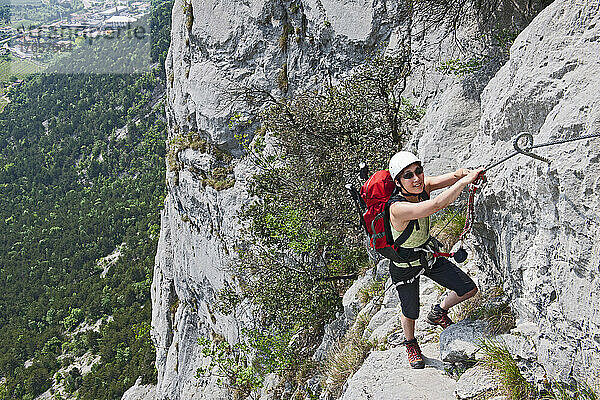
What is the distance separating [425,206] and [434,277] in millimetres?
1259

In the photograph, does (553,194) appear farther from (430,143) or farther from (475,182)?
(430,143)

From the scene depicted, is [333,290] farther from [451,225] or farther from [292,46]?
[292,46]

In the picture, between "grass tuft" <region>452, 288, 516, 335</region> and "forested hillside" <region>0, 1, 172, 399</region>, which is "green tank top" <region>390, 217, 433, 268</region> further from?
"forested hillside" <region>0, 1, 172, 399</region>

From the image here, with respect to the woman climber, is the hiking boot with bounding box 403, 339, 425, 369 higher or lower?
lower

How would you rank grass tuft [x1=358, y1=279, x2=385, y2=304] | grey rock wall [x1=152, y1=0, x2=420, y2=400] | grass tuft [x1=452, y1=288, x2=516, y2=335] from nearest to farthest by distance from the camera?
1. grass tuft [x1=452, y1=288, x2=516, y2=335]
2. grass tuft [x1=358, y1=279, x2=385, y2=304]
3. grey rock wall [x1=152, y1=0, x2=420, y2=400]

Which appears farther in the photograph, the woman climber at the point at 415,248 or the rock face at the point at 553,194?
the woman climber at the point at 415,248

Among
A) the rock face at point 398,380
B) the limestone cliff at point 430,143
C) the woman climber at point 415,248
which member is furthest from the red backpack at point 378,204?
the rock face at point 398,380

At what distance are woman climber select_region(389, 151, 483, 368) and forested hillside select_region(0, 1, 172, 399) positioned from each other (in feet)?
106

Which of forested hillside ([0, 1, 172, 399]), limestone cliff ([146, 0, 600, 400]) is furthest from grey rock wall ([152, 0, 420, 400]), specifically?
forested hillside ([0, 1, 172, 399])

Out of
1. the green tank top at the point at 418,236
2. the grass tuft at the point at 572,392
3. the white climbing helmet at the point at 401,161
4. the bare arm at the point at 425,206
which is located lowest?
the grass tuft at the point at 572,392

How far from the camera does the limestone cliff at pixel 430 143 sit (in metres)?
3.78

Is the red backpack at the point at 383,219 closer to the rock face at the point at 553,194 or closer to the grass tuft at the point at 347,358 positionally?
the rock face at the point at 553,194

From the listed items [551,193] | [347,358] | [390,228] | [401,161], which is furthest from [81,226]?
[551,193]

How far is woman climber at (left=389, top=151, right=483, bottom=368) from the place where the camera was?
4.57 meters
